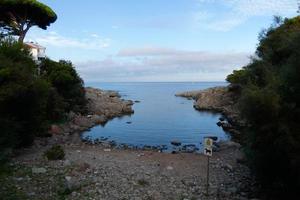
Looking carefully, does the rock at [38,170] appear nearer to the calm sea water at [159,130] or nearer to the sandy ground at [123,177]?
the sandy ground at [123,177]

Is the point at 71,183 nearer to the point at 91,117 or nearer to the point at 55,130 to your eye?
the point at 55,130

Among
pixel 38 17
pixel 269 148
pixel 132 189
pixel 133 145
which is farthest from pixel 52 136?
pixel 269 148

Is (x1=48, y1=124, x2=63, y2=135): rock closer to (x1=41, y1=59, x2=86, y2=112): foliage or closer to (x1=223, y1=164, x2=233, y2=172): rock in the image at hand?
(x1=41, y1=59, x2=86, y2=112): foliage

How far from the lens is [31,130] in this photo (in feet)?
84.4

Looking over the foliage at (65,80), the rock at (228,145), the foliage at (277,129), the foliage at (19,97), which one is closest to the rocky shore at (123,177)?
the foliage at (19,97)

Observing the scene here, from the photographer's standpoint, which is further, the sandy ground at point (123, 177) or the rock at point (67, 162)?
the rock at point (67, 162)

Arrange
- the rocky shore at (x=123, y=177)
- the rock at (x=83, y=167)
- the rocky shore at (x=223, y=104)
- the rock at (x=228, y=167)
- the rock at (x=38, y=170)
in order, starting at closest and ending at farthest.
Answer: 1. the rocky shore at (x=123, y=177)
2. the rock at (x=38, y=170)
3. the rock at (x=83, y=167)
4. the rock at (x=228, y=167)
5. the rocky shore at (x=223, y=104)

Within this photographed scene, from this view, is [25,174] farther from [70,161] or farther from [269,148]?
[269,148]

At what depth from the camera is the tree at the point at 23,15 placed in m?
40.3

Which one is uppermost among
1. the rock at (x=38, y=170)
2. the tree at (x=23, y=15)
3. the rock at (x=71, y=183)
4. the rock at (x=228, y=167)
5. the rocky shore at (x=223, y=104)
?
the tree at (x=23, y=15)

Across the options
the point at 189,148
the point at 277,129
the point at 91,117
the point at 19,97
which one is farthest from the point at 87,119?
the point at 277,129

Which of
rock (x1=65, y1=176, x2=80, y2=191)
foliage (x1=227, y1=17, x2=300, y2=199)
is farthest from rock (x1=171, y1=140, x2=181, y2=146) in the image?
foliage (x1=227, y1=17, x2=300, y2=199)

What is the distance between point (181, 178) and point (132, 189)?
10.7 feet

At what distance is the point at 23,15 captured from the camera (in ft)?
136
